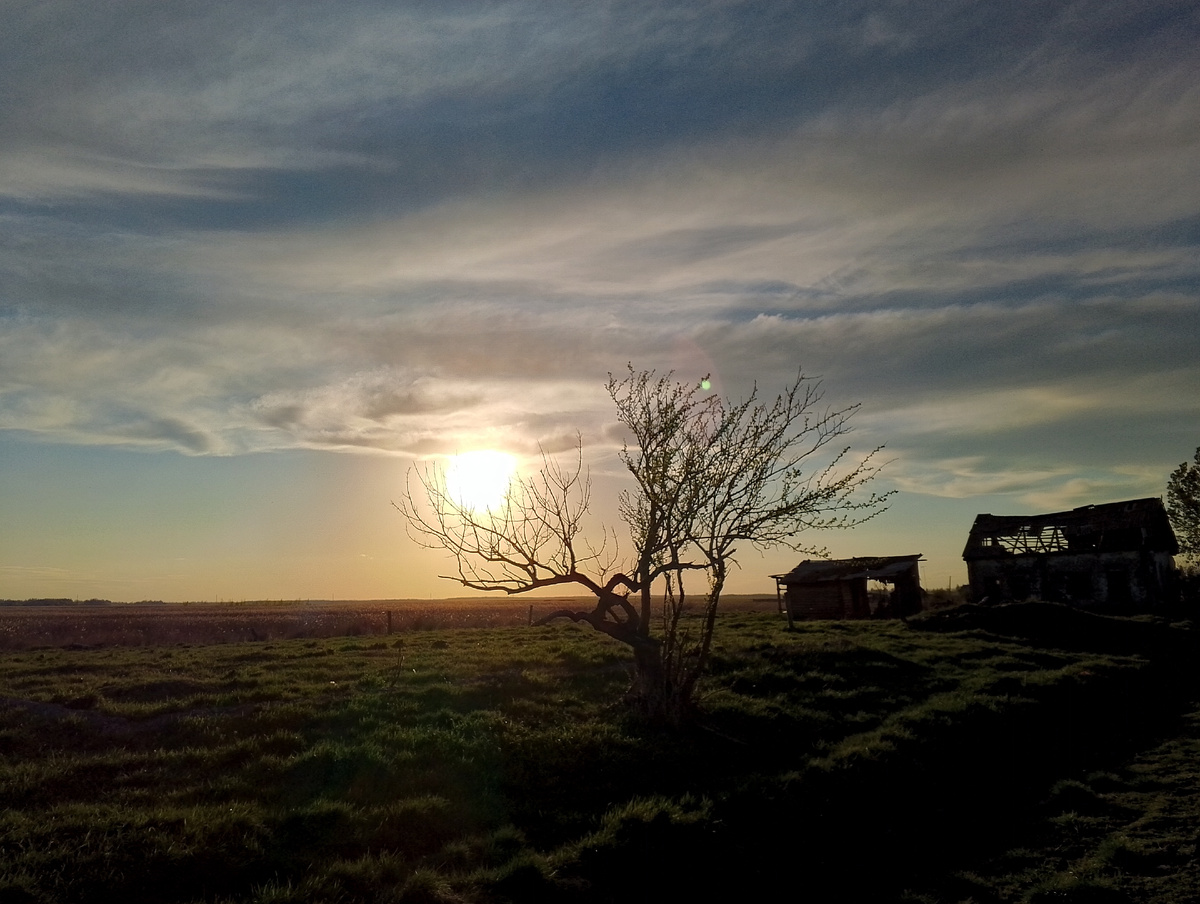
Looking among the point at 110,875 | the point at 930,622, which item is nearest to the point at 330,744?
the point at 110,875

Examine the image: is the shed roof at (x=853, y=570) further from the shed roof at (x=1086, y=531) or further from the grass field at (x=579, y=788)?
the grass field at (x=579, y=788)

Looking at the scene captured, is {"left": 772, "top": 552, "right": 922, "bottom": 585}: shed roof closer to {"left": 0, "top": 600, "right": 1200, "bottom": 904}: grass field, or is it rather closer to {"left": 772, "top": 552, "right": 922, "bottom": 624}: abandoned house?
{"left": 772, "top": 552, "right": 922, "bottom": 624}: abandoned house

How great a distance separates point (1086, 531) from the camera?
5184 centimetres

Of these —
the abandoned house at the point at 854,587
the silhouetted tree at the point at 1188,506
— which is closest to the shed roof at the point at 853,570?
the abandoned house at the point at 854,587

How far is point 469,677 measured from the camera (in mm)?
21438

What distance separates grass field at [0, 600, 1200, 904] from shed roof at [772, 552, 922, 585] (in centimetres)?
2854

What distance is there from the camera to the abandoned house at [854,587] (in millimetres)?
52344

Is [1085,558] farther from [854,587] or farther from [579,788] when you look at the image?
[579,788]

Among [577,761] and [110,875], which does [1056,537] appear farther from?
[110,875]

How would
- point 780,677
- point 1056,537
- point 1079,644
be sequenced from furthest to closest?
point 1056,537 → point 1079,644 → point 780,677

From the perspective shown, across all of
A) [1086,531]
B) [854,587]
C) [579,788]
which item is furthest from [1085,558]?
[579,788]

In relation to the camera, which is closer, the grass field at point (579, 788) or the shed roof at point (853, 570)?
the grass field at point (579, 788)

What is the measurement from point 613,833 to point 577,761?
10.3ft

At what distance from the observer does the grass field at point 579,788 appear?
8773 mm
